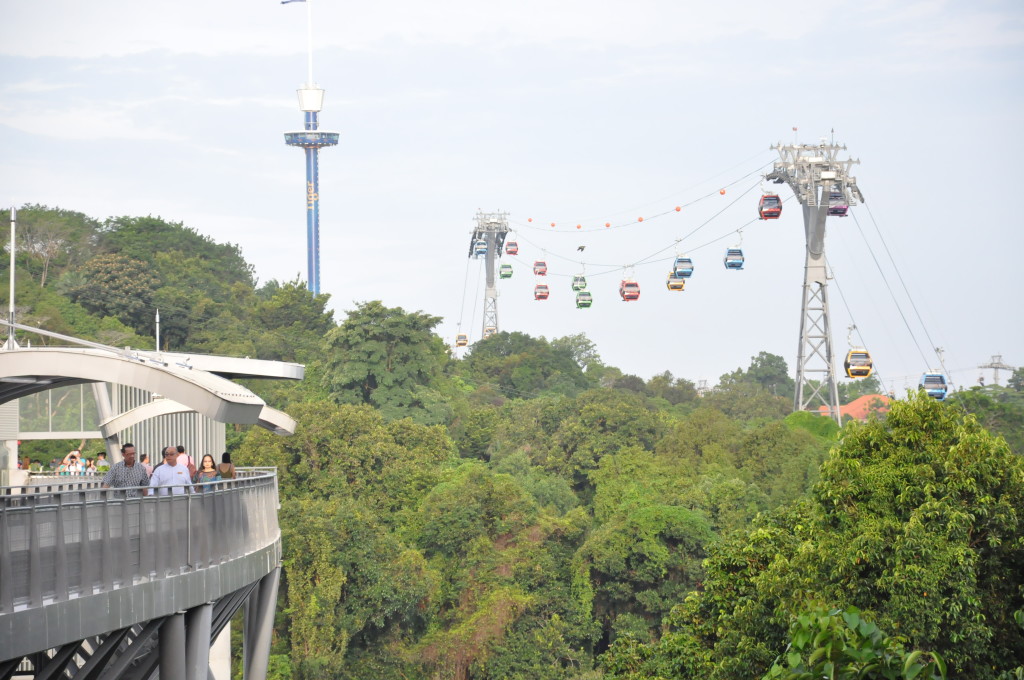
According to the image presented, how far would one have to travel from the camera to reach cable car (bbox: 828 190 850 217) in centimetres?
6506

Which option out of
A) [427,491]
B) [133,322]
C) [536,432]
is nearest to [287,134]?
[133,322]

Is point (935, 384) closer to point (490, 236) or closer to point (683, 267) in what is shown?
point (683, 267)

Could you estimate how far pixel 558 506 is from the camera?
61938 millimetres

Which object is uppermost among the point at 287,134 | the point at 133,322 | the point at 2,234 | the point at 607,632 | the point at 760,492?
the point at 287,134

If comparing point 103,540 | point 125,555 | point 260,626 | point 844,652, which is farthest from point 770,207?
point 844,652

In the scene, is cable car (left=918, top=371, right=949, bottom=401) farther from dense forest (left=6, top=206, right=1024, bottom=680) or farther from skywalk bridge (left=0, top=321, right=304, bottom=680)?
skywalk bridge (left=0, top=321, right=304, bottom=680)

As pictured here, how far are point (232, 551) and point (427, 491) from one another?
4128cm

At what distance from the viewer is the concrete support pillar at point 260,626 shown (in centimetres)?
1898

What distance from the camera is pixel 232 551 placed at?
14.5 meters

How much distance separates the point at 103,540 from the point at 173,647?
190 cm

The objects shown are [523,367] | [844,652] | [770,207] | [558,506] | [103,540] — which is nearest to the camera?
[844,652]

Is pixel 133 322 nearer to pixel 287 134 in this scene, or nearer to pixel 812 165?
pixel 812 165

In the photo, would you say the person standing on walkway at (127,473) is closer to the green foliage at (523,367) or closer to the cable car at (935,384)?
the cable car at (935,384)

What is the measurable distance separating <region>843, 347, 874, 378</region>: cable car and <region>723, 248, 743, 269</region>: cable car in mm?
10696
